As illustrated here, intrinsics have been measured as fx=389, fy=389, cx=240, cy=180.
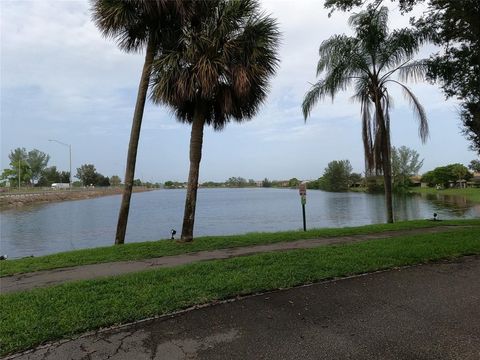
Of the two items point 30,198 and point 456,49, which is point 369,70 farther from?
point 30,198

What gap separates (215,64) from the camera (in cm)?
1000

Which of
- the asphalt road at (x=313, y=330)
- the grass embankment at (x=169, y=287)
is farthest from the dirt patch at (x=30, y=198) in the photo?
the asphalt road at (x=313, y=330)

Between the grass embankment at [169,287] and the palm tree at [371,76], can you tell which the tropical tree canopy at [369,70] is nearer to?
the palm tree at [371,76]

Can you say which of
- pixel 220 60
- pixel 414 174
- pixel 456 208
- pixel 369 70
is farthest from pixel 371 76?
pixel 414 174

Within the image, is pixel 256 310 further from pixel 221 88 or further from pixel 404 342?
pixel 221 88

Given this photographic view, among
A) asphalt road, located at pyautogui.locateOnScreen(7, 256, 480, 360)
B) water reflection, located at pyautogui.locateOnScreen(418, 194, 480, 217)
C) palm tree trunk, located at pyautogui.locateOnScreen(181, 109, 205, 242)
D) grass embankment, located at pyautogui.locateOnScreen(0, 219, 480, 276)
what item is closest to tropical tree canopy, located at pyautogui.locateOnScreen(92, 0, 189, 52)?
palm tree trunk, located at pyautogui.locateOnScreen(181, 109, 205, 242)

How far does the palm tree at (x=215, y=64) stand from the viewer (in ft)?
33.1

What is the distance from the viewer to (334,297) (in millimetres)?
5055

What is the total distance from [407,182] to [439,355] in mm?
100633

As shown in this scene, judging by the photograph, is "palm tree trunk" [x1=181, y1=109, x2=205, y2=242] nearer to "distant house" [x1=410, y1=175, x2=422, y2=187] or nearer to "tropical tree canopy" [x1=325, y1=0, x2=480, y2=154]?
"tropical tree canopy" [x1=325, y1=0, x2=480, y2=154]

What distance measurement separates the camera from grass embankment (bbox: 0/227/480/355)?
168 inches

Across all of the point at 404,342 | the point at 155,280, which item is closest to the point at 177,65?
the point at 155,280

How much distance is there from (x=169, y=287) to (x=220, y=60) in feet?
21.4

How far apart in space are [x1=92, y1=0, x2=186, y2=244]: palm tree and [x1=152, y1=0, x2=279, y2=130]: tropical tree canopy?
64 cm
